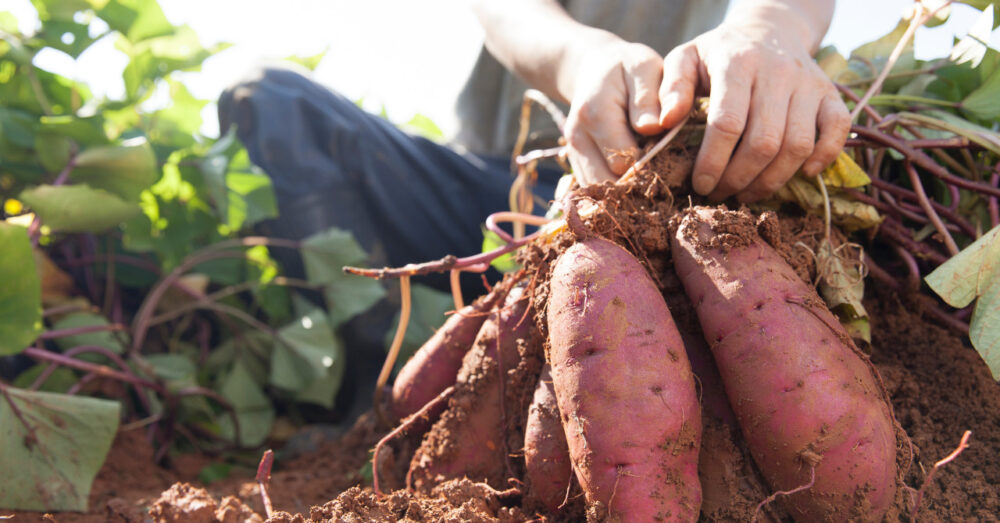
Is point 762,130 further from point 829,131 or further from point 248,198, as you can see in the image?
point 248,198

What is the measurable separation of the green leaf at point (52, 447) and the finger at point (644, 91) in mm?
1208

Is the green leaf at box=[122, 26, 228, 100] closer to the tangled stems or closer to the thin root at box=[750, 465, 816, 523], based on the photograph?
the tangled stems

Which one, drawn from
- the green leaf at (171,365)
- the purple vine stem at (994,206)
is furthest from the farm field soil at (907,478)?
the green leaf at (171,365)

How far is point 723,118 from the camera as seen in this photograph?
1.05 m

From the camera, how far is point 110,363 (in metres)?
1.83

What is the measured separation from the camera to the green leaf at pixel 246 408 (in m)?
1.93

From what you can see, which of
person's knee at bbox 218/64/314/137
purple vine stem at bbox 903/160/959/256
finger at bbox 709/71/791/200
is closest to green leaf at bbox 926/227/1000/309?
purple vine stem at bbox 903/160/959/256

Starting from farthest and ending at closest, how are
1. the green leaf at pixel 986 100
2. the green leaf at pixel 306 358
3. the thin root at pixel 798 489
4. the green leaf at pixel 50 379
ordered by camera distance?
the green leaf at pixel 306 358 < the green leaf at pixel 50 379 < the green leaf at pixel 986 100 < the thin root at pixel 798 489

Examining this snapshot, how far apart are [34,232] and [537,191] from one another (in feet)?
5.40

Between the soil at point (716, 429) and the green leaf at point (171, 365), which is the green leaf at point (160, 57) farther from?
the soil at point (716, 429)

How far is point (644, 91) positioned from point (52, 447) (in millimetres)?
1336

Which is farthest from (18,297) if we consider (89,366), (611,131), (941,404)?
(941,404)

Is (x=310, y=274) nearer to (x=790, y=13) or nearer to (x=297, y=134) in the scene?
(x=297, y=134)

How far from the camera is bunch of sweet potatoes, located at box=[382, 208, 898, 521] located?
2.93 feet
